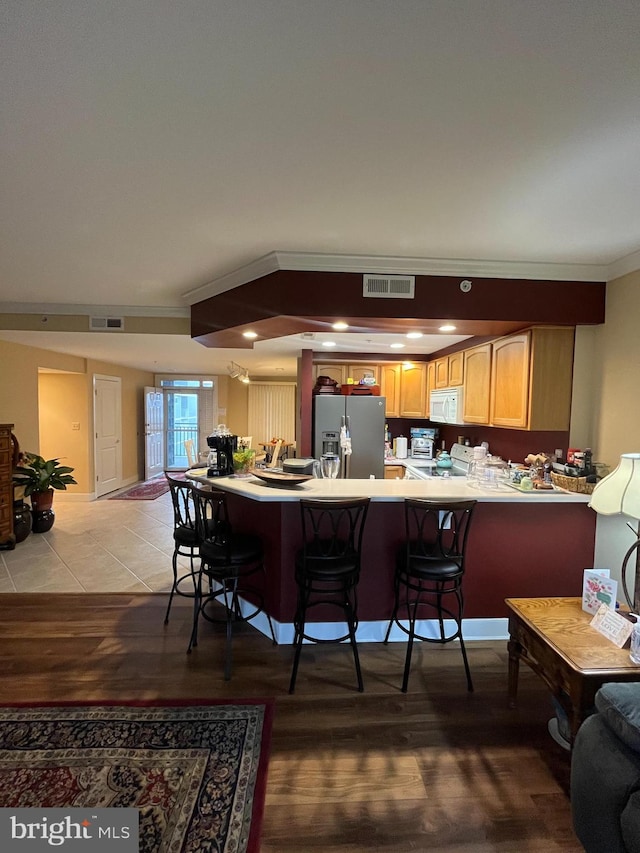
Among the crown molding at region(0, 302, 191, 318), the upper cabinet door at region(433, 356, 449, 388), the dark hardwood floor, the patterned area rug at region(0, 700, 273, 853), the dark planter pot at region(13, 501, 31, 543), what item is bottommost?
the dark hardwood floor

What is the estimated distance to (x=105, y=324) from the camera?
3955 millimetres

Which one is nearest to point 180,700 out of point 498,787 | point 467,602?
point 498,787

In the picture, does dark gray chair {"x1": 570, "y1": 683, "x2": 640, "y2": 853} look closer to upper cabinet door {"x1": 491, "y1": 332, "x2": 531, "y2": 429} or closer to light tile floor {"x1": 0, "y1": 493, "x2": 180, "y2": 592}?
upper cabinet door {"x1": 491, "y1": 332, "x2": 531, "y2": 429}

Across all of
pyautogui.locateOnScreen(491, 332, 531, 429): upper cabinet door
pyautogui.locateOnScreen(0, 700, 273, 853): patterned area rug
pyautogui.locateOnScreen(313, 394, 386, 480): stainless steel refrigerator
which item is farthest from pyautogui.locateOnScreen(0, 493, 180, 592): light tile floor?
pyautogui.locateOnScreen(491, 332, 531, 429): upper cabinet door

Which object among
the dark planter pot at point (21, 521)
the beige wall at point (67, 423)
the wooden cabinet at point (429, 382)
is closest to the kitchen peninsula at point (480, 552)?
the wooden cabinet at point (429, 382)

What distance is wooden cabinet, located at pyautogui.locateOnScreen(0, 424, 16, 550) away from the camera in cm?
428

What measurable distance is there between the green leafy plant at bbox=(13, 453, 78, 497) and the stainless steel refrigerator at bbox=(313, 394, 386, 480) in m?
3.11

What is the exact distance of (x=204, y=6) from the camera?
98 cm

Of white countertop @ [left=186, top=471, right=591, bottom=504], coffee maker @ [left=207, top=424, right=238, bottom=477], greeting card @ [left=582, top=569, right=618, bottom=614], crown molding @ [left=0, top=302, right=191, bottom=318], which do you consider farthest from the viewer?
crown molding @ [left=0, top=302, right=191, bottom=318]

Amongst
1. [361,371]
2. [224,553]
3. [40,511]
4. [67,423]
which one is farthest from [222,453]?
[67,423]

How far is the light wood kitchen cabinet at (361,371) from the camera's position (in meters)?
5.21

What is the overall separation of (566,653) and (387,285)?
89.0 inches

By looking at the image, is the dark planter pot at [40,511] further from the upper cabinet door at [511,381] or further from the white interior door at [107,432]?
the upper cabinet door at [511,381]

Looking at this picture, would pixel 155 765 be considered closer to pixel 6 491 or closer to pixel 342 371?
pixel 6 491
